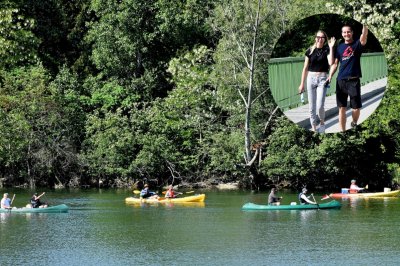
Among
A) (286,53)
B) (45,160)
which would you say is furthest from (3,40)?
(45,160)

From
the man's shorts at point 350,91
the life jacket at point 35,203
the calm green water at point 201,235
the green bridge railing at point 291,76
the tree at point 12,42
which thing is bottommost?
the calm green water at point 201,235

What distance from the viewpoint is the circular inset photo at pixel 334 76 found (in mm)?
8062

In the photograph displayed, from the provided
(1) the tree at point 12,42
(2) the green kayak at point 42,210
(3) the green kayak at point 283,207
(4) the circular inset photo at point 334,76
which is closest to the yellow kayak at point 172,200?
(3) the green kayak at point 283,207

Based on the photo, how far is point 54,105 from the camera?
44875mm

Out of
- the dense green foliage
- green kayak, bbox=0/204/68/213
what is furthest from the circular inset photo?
the dense green foliage

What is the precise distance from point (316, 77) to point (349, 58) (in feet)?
1.37

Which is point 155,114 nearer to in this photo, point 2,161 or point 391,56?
point 2,161

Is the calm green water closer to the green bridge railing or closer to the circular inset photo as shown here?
the green bridge railing

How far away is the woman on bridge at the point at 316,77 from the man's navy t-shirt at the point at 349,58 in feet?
0.47

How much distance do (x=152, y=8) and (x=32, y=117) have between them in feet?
29.1

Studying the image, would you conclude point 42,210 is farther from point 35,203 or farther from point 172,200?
point 172,200

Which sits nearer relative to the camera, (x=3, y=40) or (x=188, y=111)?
(x=3, y=40)

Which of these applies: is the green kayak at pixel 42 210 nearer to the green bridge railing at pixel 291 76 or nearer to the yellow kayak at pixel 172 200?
the yellow kayak at pixel 172 200

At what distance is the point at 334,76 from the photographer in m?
8.16
